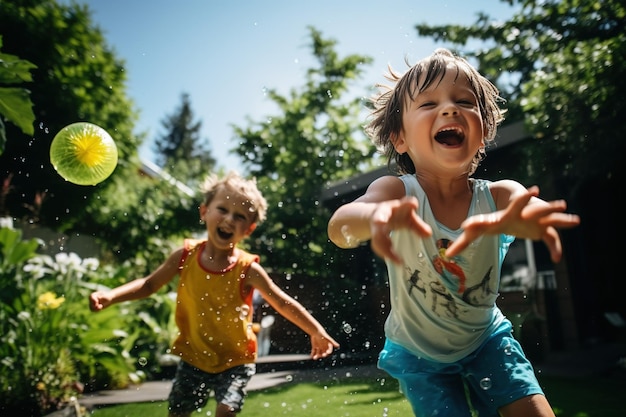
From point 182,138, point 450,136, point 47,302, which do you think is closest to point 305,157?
point 47,302

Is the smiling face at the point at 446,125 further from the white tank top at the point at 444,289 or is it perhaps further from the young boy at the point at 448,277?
the white tank top at the point at 444,289

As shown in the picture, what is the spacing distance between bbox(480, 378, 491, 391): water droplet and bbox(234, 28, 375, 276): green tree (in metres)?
5.42

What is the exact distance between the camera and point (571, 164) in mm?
5531

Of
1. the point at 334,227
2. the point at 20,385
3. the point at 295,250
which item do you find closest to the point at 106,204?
the point at 295,250

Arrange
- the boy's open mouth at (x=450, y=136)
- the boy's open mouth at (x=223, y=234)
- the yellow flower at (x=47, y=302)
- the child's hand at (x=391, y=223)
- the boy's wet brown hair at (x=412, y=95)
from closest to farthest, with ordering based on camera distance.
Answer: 1. the child's hand at (x=391, y=223)
2. the boy's open mouth at (x=450, y=136)
3. the boy's wet brown hair at (x=412, y=95)
4. the boy's open mouth at (x=223, y=234)
5. the yellow flower at (x=47, y=302)

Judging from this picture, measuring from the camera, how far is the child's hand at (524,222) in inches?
41.9

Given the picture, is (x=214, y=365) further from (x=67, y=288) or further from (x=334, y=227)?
(x=67, y=288)

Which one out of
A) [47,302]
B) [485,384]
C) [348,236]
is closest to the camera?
[348,236]

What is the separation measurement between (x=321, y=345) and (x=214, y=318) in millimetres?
542

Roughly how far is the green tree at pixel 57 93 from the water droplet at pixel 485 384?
897cm

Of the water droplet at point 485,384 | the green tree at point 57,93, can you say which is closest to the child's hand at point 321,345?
the water droplet at point 485,384

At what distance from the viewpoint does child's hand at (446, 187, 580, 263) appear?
1.06m

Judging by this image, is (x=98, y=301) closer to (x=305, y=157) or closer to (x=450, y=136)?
(x=450, y=136)

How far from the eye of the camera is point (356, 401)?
11.4 feet
